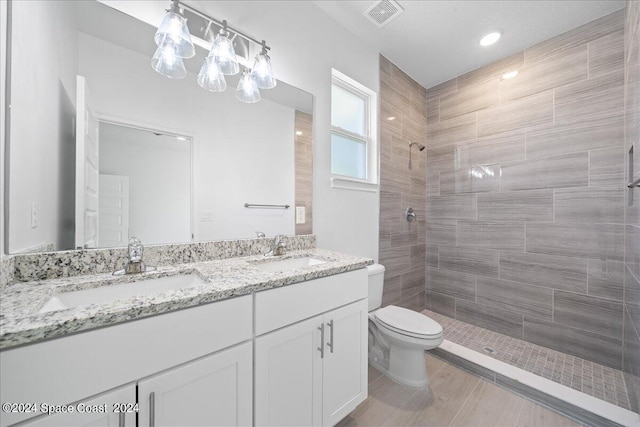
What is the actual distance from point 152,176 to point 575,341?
3.07 metres

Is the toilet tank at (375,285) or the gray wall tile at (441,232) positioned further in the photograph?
the gray wall tile at (441,232)

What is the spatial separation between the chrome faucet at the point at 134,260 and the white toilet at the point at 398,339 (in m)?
1.38

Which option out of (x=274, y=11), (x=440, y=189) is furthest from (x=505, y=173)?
(x=274, y=11)

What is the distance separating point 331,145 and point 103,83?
1334 mm

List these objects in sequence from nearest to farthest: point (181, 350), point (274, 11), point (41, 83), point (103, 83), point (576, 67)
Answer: point (181, 350), point (41, 83), point (103, 83), point (274, 11), point (576, 67)

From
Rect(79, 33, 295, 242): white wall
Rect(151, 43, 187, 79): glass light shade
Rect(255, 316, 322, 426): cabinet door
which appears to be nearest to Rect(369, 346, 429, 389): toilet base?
Rect(255, 316, 322, 426): cabinet door

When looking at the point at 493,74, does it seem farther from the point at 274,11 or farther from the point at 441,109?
the point at 274,11

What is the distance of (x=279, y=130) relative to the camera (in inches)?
65.0

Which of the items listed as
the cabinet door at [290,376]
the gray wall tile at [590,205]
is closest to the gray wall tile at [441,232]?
the gray wall tile at [590,205]

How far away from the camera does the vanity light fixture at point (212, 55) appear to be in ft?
3.84

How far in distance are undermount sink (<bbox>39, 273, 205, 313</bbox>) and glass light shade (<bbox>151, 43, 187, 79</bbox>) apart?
37.8 inches

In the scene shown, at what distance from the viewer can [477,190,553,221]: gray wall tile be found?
2.09 metres

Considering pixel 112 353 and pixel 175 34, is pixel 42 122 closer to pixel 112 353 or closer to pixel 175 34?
pixel 175 34

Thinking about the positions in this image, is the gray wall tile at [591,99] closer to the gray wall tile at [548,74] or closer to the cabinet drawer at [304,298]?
the gray wall tile at [548,74]
